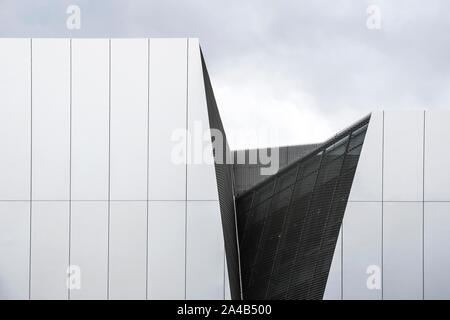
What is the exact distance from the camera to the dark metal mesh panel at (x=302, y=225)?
613 inches

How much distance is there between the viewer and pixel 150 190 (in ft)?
49.8

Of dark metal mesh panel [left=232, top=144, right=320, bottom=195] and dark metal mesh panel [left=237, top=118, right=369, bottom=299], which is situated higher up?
dark metal mesh panel [left=232, top=144, right=320, bottom=195]

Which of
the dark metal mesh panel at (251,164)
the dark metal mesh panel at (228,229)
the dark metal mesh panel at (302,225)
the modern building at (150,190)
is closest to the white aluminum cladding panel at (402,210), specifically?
the modern building at (150,190)

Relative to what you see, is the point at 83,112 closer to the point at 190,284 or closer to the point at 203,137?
the point at 203,137

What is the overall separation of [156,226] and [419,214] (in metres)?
7.85

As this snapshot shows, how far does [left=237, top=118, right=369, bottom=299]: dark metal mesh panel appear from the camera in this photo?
1557 centimetres

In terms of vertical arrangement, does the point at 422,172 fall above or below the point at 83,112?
below

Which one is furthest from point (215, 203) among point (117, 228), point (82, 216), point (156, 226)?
point (82, 216)

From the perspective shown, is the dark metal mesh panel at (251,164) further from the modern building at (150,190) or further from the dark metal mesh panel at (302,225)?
the modern building at (150,190)

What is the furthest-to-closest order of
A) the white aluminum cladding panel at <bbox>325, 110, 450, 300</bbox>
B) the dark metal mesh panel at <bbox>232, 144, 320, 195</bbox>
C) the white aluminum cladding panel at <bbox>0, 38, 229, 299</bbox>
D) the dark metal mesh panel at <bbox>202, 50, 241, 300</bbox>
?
the dark metal mesh panel at <bbox>232, 144, 320, 195</bbox> → the dark metal mesh panel at <bbox>202, 50, 241, 300</bbox> → the white aluminum cladding panel at <bbox>325, 110, 450, 300</bbox> → the white aluminum cladding panel at <bbox>0, 38, 229, 299</bbox>

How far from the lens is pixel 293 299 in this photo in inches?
621

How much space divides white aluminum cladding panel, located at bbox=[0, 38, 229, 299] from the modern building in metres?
0.03

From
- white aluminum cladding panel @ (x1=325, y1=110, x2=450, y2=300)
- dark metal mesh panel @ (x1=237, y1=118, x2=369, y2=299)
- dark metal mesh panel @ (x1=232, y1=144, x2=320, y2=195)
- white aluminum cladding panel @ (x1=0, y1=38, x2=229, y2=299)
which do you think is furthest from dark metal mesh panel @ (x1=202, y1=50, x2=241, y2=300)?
dark metal mesh panel @ (x1=232, y1=144, x2=320, y2=195)

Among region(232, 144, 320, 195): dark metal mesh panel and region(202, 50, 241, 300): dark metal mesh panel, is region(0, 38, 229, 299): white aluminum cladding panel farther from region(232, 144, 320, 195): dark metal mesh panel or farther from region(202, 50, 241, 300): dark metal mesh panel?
region(232, 144, 320, 195): dark metal mesh panel
